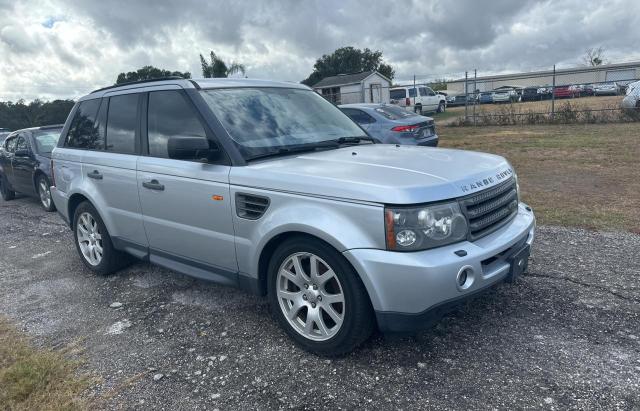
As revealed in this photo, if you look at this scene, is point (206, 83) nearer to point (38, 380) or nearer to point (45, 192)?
point (38, 380)

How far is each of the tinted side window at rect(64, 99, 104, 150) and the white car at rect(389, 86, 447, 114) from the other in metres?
26.3

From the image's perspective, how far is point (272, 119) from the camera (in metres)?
3.94

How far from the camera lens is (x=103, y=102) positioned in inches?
196

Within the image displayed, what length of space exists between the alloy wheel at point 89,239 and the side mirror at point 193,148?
204cm

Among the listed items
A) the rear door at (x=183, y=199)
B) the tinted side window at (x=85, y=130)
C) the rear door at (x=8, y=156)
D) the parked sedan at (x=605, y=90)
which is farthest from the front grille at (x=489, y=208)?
the parked sedan at (x=605, y=90)

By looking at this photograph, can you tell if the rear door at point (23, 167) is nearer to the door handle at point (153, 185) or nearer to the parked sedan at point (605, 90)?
the door handle at point (153, 185)

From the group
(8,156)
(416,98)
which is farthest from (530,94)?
(8,156)

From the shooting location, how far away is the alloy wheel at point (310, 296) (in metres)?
3.11

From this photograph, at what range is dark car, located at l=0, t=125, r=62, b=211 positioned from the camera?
9.19m

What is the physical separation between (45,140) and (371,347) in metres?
8.68

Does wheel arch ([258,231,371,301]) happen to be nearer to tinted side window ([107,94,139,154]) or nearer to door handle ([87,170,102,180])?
tinted side window ([107,94,139,154])

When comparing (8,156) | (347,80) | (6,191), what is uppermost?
(347,80)

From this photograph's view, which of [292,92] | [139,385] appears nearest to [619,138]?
[292,92]

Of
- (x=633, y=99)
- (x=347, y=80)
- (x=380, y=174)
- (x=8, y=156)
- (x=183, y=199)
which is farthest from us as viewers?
(x=347, y=80)
